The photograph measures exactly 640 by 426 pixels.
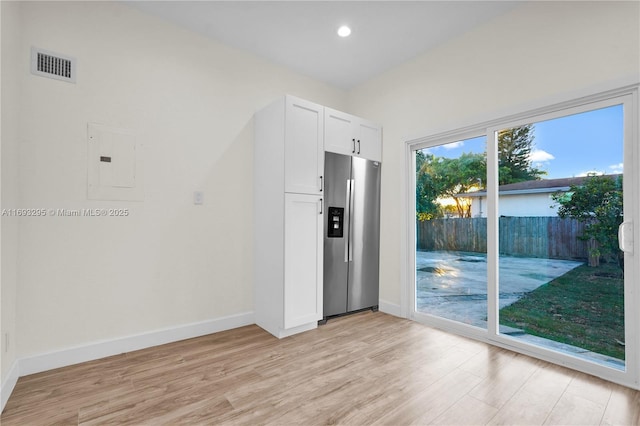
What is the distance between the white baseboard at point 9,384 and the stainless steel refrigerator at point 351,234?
2.38 metres

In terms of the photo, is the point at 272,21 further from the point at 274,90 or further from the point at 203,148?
the point at 203,148

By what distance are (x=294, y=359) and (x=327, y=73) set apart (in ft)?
10.3

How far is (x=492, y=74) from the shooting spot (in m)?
2.67

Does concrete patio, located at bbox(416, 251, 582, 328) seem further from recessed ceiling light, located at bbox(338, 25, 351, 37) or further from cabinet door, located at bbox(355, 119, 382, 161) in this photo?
recessed ceiling light, located at bbox(338, 25, 351, 37)

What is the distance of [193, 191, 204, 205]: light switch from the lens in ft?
9.27

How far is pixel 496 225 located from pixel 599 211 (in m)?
0.69

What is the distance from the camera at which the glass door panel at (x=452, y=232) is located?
2.88 m

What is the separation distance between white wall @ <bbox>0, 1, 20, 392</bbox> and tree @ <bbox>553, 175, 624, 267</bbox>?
389 cm

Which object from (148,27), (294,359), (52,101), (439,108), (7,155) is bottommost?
(294,359)

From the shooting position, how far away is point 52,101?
219cm

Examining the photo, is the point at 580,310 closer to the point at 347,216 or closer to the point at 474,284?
the point at 474,284

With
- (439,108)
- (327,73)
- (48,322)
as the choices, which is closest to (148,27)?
(327,73)

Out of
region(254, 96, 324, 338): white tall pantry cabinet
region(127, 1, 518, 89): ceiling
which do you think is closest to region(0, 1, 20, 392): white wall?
region(127, 1, 518, 89): ceiling

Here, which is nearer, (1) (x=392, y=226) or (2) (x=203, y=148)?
(2) (x=203, y=148)
